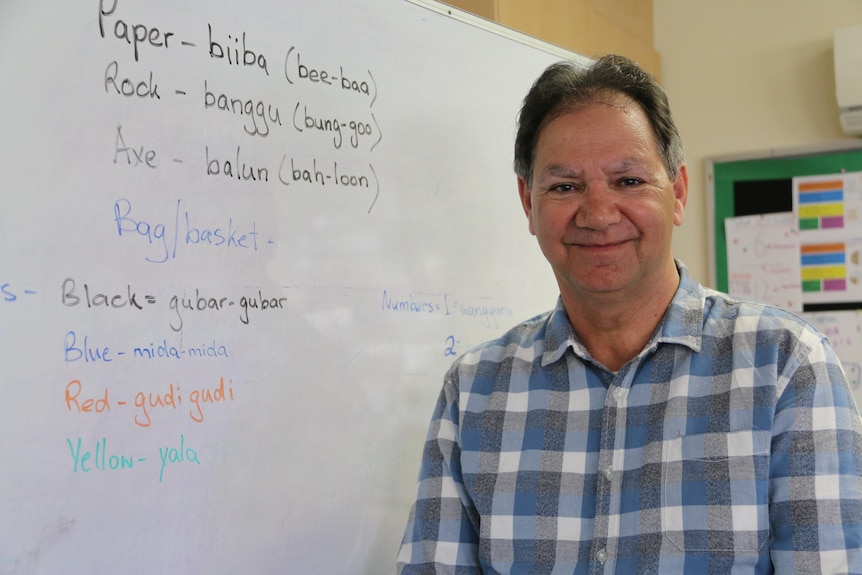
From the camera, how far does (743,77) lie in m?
2.82

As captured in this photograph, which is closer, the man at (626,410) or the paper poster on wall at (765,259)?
the man at (626,410)

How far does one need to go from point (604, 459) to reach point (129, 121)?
32.7 inches

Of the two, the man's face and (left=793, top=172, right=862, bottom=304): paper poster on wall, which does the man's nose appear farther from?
(left=793, top=172, right=862, bottom=304): paper poster on wall

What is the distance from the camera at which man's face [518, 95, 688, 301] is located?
122 centimetres

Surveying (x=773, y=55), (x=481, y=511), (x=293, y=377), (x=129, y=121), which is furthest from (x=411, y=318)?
(x=773, y=55)

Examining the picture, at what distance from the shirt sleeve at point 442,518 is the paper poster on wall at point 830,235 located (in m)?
1.84

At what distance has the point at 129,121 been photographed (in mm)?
1121

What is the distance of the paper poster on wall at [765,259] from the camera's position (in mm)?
2723

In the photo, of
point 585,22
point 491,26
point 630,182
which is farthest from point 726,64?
point 630,182

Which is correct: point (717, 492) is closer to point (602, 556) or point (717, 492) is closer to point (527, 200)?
point (602, 556)

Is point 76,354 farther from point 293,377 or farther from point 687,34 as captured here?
point 687,34

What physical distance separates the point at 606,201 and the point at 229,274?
1.91 feet

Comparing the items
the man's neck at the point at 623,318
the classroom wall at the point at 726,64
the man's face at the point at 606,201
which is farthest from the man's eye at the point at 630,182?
the classroom wall at the point at 726,64

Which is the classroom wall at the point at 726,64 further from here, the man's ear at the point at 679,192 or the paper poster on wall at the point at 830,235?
the man's ear at the point at 679,192
